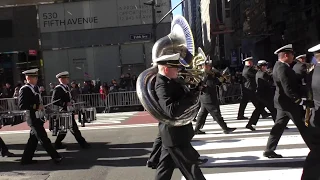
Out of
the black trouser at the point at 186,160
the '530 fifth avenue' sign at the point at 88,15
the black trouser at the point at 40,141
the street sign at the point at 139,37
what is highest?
the '530 fifth avenue' sign at the point at 88,15

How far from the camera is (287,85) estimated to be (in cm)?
640

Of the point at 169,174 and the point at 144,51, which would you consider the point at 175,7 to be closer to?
the point at 144,51

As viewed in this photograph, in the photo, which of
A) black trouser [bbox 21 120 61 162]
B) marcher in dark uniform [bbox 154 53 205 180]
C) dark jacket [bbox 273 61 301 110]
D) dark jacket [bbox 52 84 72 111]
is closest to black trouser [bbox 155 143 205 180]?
marcher in dark uniform [bbox 154 53 205 180]

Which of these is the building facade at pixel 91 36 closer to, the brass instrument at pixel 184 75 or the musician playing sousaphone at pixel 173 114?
the brass instrument at pixel 184 75

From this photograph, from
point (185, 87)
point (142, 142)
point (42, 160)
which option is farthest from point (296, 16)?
point (185, 87)

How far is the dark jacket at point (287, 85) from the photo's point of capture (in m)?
6.37

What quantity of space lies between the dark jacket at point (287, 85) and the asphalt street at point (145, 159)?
3.21ft

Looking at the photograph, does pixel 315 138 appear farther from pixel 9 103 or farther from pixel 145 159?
pixel 9 103

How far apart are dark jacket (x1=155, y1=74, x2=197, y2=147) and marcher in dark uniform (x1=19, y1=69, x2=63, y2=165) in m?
3.95

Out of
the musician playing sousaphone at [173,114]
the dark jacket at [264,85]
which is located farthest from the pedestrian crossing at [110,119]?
the musician playing sousaphone at [173,114]

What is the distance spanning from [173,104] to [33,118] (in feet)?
14.5

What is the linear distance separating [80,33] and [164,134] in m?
24.3

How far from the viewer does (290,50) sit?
6.64 m

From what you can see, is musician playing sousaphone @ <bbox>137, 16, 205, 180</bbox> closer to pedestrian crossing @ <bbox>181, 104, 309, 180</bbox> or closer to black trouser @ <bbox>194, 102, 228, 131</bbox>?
pedestrian crossing @ <bbox>181, 104, 309, 180</bbox>
